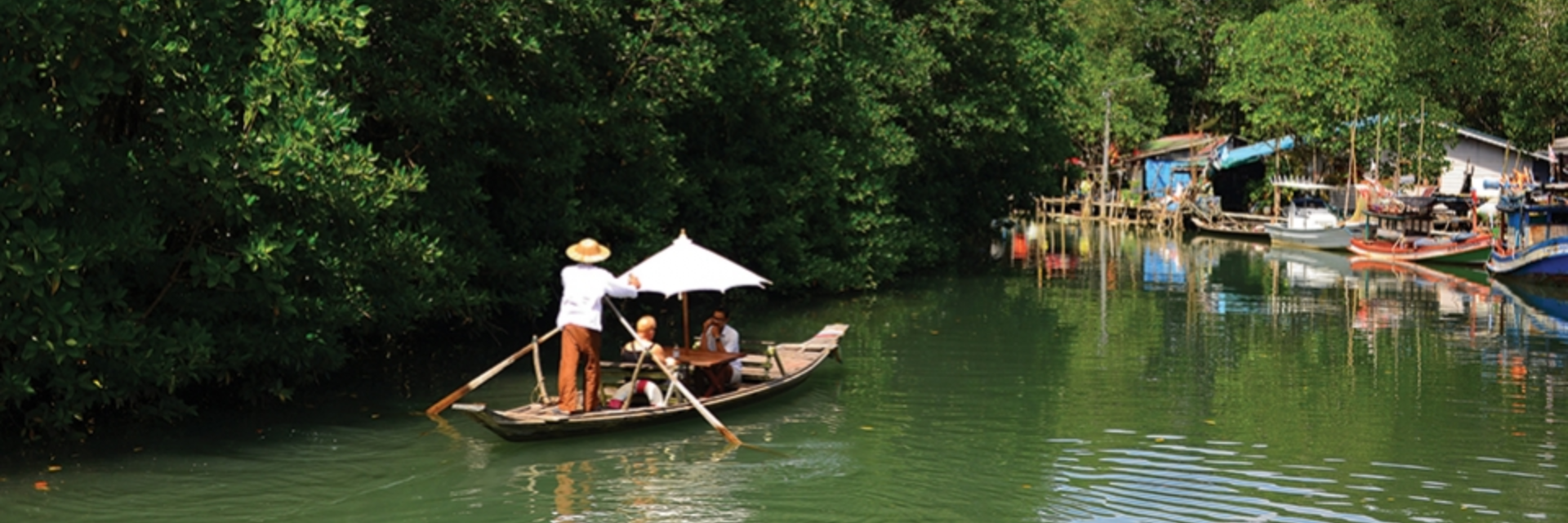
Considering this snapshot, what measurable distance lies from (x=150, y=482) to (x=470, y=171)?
25.4ft

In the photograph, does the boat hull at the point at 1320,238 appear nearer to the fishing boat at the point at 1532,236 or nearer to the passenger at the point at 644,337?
the fishing boat at the point at 1532,236

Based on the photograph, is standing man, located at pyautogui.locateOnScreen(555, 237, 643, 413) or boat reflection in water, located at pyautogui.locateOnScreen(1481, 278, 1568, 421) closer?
standing man, located at pyautogui.locateOnScreen(555, 237, 643, 413)

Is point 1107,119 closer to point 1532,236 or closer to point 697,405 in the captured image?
point 1532,236

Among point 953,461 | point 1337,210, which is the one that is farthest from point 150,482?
point 1337,210

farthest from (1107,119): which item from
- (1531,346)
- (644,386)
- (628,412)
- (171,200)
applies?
(171,200)

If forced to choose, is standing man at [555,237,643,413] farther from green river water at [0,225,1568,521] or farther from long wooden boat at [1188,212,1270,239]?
long wooden boat at [1188,212,1270,239]

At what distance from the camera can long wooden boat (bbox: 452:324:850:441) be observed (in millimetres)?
15445

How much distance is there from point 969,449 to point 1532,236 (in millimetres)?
29793

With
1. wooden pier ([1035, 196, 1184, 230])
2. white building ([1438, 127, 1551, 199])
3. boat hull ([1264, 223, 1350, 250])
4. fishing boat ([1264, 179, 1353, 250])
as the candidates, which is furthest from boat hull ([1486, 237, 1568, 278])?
wooden pier ([1035, 196, 1184, 230])

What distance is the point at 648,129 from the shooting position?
81.6 feet

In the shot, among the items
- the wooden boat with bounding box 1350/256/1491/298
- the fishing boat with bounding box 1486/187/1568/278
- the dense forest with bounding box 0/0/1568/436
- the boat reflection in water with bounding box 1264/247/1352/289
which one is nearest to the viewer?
the dense forest with bounding box 0/0/1568/436

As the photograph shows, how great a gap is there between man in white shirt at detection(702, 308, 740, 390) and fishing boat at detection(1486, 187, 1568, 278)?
2722cm

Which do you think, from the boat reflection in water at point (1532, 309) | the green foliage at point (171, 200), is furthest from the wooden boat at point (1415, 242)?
the green foliage at point (171, 200)

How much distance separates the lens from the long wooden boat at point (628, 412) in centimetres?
1545
